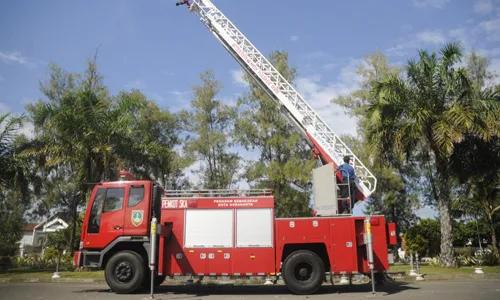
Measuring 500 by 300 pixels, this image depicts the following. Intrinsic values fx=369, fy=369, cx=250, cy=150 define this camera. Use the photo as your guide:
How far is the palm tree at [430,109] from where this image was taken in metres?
15.6

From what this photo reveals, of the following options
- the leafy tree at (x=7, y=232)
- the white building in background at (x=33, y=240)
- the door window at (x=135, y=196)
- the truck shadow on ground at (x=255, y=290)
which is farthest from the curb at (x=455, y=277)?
the white building in background at (x=33, y=240)

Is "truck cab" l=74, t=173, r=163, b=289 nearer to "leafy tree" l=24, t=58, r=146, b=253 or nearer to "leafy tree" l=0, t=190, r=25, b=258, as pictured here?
"leafy tree" l=24, t=58, r=146, b=253

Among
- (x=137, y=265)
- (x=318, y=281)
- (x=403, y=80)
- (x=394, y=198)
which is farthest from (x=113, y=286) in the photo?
(x=394, y=198)

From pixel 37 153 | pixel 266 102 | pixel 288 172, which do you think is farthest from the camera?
pixel 266 102

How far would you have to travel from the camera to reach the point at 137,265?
34.9ft

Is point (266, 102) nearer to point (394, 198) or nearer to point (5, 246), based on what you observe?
point (394, 198)

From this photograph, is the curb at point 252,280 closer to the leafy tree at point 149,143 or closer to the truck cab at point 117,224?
the truck cab at point 117,224

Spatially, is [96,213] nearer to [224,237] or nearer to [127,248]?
[127,248]

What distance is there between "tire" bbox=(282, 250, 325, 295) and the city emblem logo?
441cm

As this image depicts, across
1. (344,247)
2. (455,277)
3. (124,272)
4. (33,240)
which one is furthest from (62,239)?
(455,277)

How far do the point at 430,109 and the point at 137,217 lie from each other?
13051 millimetres

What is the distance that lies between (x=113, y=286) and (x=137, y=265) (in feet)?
2.85

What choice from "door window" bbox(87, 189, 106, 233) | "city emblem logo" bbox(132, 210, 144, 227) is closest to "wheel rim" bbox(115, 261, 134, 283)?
"city emblem logo" bbox(132, 210, 144, 227)

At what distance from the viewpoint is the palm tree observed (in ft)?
51.3
